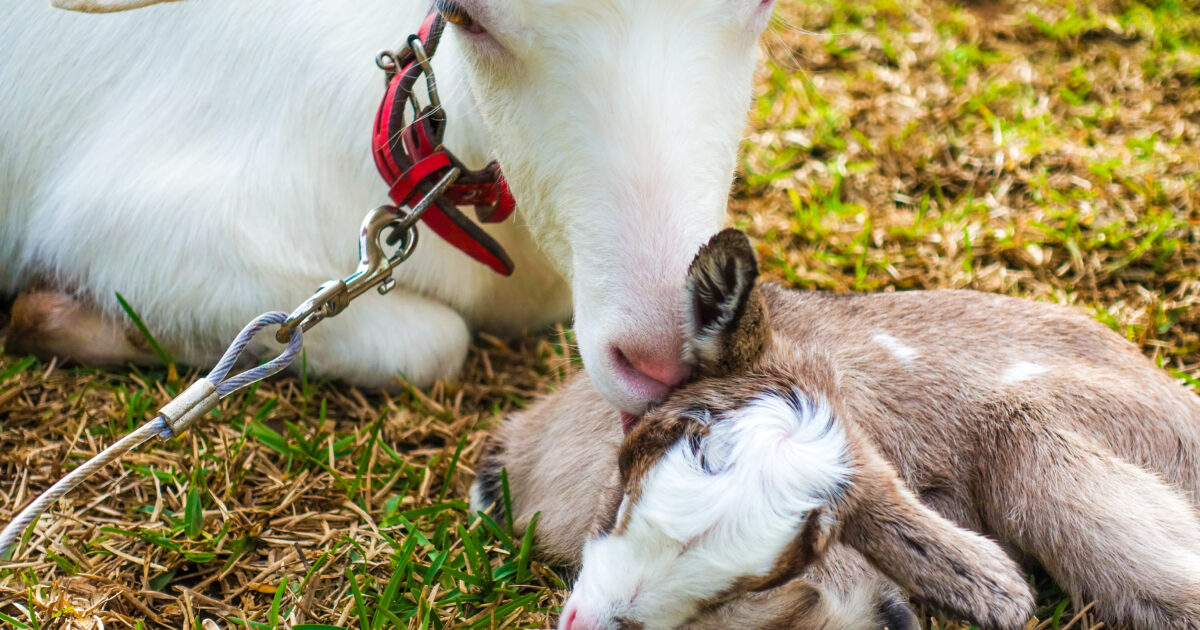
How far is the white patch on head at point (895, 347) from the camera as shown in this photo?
7.60ft

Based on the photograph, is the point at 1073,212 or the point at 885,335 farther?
the point at 1073,212

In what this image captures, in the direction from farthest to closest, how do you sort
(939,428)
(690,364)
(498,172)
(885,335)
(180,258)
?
(180,258) → (498,172) → (885,335) → (939,428) → (690,364)

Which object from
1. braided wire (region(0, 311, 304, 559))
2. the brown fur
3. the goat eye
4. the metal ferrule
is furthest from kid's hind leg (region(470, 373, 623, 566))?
the brown fur

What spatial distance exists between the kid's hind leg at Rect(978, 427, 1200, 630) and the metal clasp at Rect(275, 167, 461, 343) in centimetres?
139

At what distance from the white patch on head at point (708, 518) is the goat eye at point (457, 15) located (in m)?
0.94

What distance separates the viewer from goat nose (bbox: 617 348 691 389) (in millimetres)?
1942

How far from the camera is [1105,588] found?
6.74 feet

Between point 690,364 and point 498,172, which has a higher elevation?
point 498,172

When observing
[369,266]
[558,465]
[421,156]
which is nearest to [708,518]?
[558,465]

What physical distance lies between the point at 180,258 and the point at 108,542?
824 mm

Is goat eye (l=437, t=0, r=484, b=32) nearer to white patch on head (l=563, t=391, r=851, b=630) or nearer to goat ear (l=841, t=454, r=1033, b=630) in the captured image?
white patch on head (l=563, t=391, r=851, b=630)

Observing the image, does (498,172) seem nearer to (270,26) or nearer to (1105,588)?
(270,26)

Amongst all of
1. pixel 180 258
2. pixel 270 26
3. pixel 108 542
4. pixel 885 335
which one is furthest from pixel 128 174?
pixel 885 335

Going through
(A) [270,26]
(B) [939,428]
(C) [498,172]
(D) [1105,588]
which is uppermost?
(A) [270,26]
